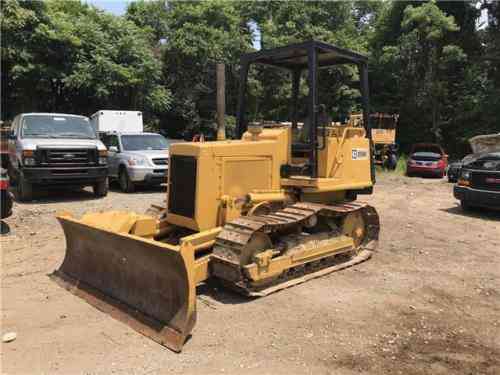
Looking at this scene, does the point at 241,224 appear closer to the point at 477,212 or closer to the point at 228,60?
the point at 477,212

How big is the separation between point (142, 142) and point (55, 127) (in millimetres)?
2866

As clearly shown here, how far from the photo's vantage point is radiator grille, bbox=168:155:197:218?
5746mm

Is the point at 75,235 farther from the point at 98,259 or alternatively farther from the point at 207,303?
the point at 207,303

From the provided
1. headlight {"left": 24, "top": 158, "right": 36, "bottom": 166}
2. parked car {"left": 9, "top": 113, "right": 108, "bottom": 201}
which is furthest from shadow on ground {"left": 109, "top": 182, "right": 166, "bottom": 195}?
headlight {"left": 24, "top": 158, "right": 36, "bottom": 166}

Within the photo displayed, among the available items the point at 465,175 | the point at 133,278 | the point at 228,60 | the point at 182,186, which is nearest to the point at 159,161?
the point at 182,186

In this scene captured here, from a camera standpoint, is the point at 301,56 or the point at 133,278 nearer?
the point at 133,278

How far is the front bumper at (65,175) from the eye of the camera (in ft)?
36.9

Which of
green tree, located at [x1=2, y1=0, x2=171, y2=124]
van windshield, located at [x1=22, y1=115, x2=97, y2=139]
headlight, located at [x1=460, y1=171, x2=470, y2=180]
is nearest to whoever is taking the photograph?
headlight, located at [x1=460, y1=171, x2=470, y2=180]

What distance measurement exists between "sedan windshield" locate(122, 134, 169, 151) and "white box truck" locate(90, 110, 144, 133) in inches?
168

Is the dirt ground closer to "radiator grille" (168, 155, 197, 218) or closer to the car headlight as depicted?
"radiator grille" (168, 155, 197, 218)

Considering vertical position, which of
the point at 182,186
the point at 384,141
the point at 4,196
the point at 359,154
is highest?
→ the point at 384,141

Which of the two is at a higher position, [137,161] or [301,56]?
[301,56]

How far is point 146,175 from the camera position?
13281 mm

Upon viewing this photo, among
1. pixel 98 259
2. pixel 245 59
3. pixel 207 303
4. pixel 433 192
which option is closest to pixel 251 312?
pixel 207 303
